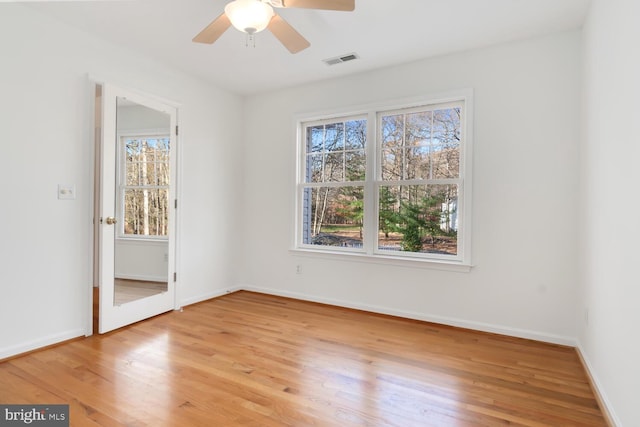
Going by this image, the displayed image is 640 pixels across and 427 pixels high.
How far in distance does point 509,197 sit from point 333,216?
1.88 metres

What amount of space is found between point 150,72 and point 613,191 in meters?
3.93

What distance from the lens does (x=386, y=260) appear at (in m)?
3.68

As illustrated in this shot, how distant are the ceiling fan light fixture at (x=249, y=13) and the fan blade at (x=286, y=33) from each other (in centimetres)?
14

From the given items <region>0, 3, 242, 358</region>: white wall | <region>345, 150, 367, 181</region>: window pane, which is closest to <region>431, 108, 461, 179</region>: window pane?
<region>345, 150, 367, 181</region>: window pane

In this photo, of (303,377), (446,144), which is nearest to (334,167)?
(446,144)

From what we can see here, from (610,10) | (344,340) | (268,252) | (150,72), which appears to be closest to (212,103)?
(150,72)

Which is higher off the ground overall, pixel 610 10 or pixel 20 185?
pixel 610 10

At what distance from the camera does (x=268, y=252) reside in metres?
4.50

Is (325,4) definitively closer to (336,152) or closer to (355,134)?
(355,134)

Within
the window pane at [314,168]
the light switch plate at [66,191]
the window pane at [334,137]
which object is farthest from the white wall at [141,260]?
the window pane at [334,137]

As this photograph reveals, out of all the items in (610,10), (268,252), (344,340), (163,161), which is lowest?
(344,340)

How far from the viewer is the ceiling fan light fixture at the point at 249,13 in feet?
6.32

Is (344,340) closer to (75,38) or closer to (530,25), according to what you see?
(530,25)

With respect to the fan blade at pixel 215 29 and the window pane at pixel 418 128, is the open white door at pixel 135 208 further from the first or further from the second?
the window pane at pixel 418 128
